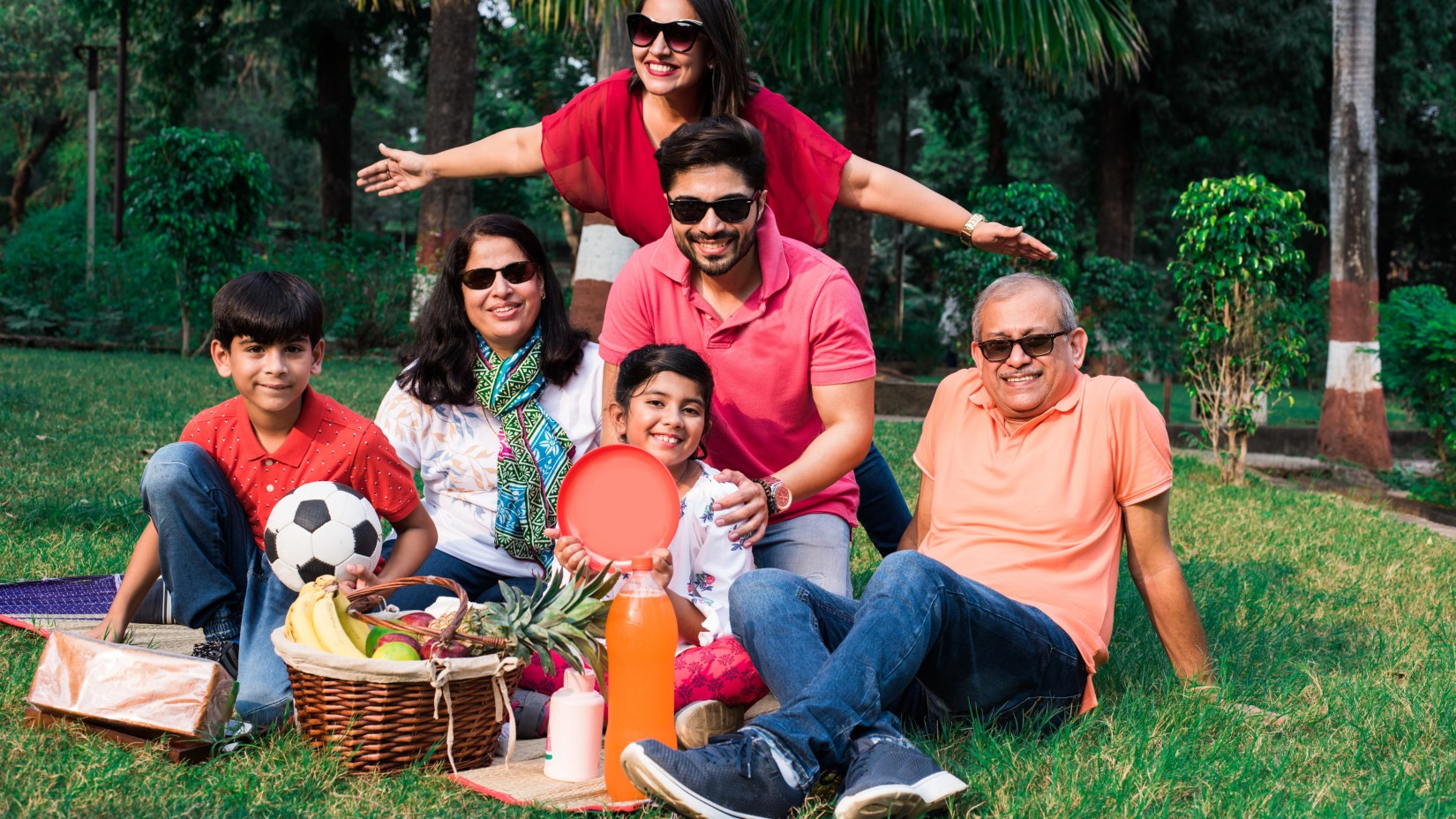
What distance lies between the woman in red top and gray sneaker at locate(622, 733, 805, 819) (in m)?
1.93

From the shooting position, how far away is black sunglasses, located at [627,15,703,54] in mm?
3725

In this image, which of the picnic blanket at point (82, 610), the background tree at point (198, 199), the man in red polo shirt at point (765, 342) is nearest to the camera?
the man in red polo shirt at point (765, 342)

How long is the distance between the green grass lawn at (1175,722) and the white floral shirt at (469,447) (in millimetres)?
956

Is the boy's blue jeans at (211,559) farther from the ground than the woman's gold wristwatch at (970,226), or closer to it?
closer to it

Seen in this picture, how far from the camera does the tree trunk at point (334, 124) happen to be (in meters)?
20.2

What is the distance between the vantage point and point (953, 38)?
60.7 feet

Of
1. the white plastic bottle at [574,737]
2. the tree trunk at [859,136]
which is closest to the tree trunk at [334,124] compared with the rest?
the tree trunk at [859,136]

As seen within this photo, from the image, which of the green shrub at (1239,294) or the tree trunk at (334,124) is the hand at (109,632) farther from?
the tree trunk at (334,124)

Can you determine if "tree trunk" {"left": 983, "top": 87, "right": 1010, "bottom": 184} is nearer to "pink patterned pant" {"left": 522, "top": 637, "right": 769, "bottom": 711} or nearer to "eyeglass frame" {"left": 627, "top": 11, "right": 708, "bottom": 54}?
"eyeglass frame" {"left": 627, "top": 11, "right": 708, "bottom": 54}

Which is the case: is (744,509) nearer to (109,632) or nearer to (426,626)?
(426,626)

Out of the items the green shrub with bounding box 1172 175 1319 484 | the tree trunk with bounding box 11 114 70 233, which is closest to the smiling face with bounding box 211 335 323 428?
the green shrub with bounding box 1172 175 1319 484

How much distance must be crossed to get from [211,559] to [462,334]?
1.00 metres

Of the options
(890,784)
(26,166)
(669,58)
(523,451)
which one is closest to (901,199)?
(669,58)

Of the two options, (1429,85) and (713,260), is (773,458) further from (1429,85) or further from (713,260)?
(1429,85)
